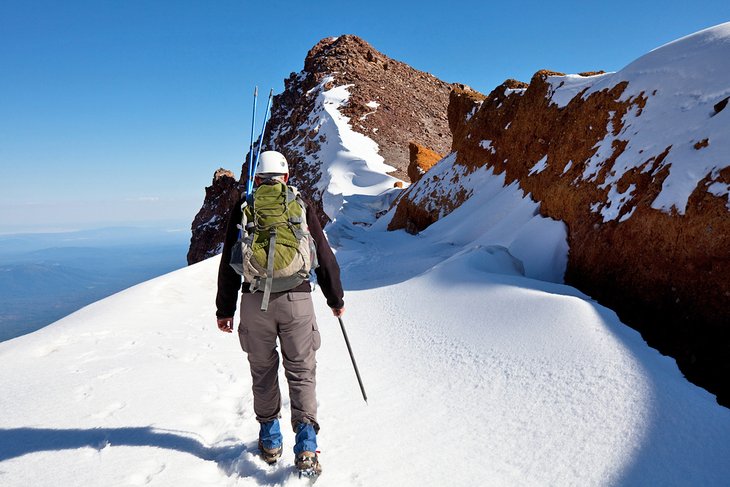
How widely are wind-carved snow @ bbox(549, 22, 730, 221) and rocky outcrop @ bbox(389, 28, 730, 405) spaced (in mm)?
18

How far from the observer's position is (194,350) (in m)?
4.74

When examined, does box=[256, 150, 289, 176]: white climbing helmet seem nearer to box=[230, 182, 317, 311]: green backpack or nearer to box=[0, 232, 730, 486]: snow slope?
box=[230, 182, 317, 311]: green backpack

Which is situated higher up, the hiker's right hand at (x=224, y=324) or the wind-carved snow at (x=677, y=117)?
the wind-carved snow at (x=677, y=117)

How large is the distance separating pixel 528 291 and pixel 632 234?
1442 millimetres

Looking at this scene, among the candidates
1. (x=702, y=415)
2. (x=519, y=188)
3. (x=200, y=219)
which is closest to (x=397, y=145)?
(x=200, y=219)

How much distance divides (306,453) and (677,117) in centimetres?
574

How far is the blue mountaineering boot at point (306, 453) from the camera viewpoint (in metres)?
2.47

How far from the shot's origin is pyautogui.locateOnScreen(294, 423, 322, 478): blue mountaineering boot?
2.47 meters

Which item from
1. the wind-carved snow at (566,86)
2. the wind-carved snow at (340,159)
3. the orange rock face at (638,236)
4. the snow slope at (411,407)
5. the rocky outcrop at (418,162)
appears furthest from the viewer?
the wind-carved snow at (340,159)

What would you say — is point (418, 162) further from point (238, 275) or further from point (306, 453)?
point (306, 453)

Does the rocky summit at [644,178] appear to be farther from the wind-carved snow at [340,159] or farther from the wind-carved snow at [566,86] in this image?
the wind-carved snow at [340,159]

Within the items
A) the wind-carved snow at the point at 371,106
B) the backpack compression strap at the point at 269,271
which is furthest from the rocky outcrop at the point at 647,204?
the wind-carved snow at the point at 371,106

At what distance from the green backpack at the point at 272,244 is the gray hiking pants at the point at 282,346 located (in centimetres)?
10

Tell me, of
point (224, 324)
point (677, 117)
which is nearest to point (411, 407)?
point (224, 324)
